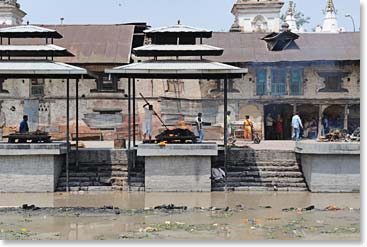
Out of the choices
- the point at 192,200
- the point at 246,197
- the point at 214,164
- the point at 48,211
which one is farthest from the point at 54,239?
the point at 214,164

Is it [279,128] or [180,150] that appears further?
[279,128]

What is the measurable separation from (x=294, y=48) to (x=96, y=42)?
31.5 feet

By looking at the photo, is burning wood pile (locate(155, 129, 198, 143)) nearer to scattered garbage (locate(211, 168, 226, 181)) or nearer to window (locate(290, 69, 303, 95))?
scattered garbage (locate(211, 168, 226, 181))

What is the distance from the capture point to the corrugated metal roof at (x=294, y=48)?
102 ft

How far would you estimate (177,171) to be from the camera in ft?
63.5

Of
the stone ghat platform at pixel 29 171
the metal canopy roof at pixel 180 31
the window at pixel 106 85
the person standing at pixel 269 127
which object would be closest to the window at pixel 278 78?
the person standing at pixel 269 127

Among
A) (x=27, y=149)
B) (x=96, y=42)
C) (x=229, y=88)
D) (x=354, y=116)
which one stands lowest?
(x=27, y=149)

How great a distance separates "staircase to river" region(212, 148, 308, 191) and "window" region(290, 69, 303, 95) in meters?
11.5

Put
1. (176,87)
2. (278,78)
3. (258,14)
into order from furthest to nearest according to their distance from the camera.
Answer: (258,14) < (176,87) < (278,78)

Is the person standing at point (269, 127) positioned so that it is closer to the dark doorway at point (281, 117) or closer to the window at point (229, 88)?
the dark doorway at point (281, 117)

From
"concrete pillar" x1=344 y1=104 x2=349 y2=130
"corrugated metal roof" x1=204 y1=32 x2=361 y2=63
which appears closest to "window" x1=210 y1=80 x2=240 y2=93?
"corrugated metal roof" x1=204 y1=32 x2=361 y2=63

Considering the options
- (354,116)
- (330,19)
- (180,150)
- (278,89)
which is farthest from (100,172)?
(330,19)

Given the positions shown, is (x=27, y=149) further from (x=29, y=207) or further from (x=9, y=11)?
(x=9, y=11)

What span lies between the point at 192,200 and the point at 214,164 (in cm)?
285
